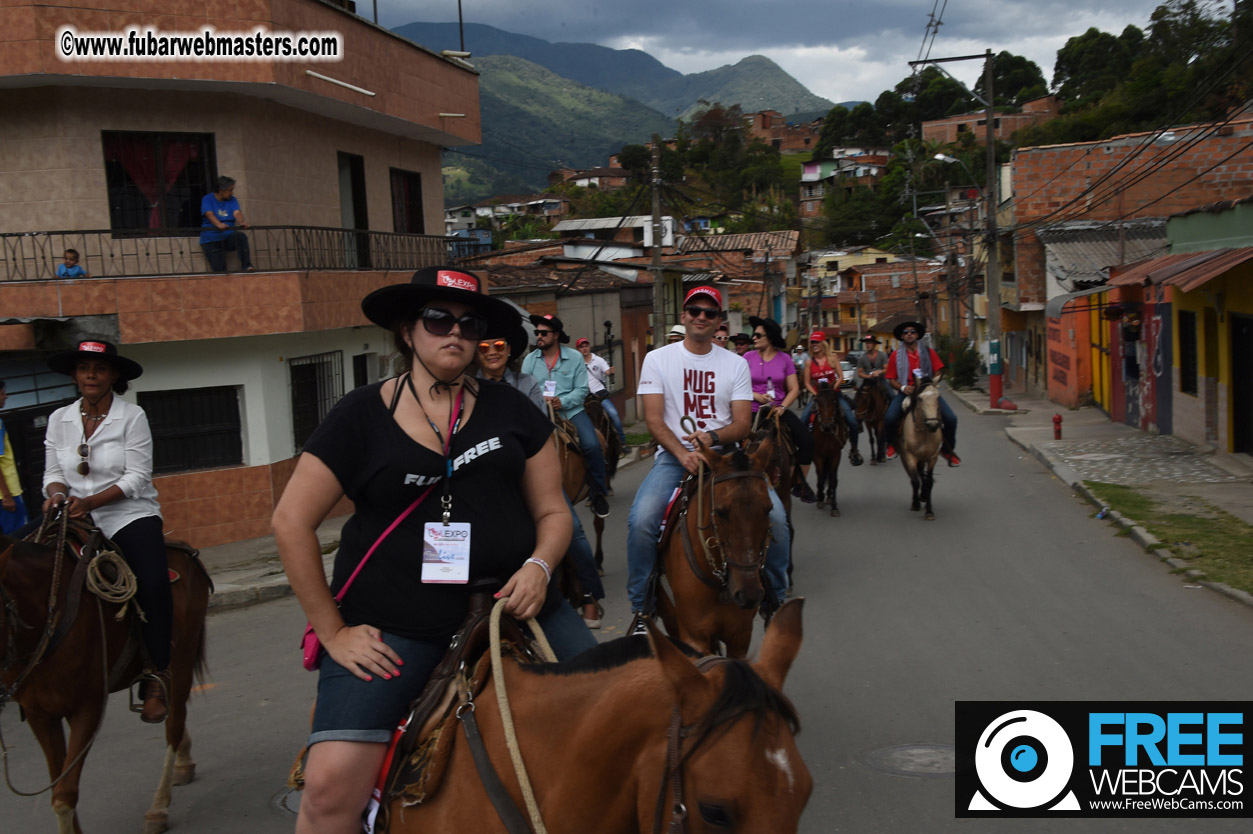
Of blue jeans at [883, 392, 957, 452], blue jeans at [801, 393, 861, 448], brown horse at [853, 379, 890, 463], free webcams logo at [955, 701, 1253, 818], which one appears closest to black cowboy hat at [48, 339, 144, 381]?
free webcams logo at [955, 701, 1253, 818]

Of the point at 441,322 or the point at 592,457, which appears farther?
the point at 592,457

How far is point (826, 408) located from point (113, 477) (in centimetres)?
1025

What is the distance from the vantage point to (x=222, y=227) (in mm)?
14555

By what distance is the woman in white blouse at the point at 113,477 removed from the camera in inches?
224

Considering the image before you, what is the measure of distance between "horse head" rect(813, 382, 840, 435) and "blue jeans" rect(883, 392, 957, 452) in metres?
0.74

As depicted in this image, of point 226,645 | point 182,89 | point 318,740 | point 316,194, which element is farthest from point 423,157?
point 318,740

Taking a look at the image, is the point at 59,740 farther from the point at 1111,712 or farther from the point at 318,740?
the point at 1111,712

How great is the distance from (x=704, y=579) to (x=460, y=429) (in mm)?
3016

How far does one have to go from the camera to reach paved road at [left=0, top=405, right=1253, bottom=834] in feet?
18.0

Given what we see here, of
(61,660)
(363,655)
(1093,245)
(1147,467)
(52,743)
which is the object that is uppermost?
(1093,245)

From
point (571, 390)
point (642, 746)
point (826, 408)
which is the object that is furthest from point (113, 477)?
point (826, 408)

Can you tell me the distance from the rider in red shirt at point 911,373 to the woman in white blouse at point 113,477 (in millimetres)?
9933

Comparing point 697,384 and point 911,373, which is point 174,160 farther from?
point 697,384

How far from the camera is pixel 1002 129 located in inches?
3642
